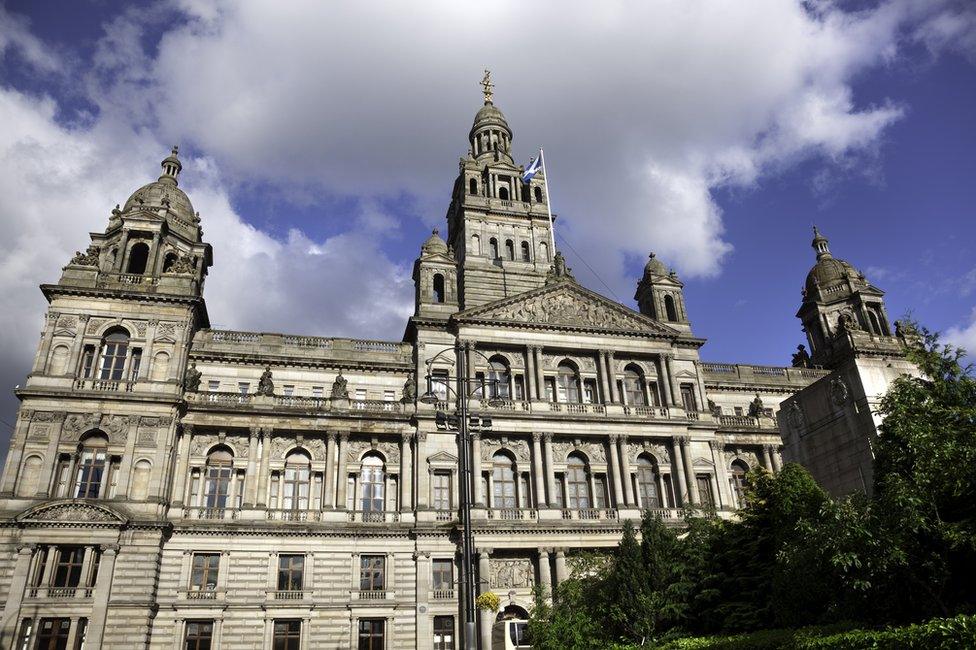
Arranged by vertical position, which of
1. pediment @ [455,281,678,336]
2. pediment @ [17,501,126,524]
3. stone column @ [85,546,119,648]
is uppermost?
pediment @ [455,281,678,336]

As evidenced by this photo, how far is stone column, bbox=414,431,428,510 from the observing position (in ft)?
134

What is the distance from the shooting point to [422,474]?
41656mm

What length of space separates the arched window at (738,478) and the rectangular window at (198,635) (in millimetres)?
34109

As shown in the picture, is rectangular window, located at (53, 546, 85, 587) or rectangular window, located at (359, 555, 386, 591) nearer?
rectangular window, located at (53, 546, 85, 587)

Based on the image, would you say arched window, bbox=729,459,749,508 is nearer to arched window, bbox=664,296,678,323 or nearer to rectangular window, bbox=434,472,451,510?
arched window, bbox=664,296,678,323

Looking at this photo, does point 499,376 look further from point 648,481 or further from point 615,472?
point 648,481

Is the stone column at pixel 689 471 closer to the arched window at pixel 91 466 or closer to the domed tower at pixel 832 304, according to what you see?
the domed tower at pixel 832 304

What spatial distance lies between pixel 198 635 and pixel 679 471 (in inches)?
1155

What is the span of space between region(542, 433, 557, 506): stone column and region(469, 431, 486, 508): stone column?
161 inches

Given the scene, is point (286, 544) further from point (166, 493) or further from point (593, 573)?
point (593, 573)

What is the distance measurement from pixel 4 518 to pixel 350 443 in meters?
17.6

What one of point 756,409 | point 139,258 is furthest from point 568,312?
point 139,258

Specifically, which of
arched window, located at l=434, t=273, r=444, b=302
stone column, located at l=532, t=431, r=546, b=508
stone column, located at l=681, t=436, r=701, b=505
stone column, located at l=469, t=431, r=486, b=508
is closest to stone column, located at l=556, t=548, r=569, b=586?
stone column, located at l=532, t=431, r=546, b=508

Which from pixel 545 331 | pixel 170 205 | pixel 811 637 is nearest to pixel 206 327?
pixel 170 205
